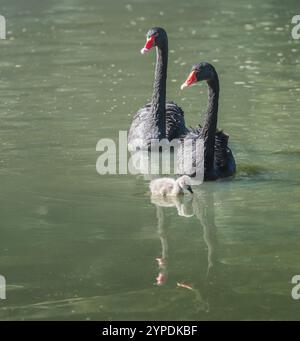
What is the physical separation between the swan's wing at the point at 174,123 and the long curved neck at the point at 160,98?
13 centimetres

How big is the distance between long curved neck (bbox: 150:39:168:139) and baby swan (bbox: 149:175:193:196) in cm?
171

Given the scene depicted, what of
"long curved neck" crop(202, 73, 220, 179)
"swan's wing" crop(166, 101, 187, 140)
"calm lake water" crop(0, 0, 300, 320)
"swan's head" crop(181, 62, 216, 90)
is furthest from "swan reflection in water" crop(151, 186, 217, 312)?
"swan's wing" crop(166, 101, 187, 140)

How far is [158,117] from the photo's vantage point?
369 inches

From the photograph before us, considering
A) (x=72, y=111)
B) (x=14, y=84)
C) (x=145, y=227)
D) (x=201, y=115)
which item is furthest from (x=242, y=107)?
(x=145, y=227)

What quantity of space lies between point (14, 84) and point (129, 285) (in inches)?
249

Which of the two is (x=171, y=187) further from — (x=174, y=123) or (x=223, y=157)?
(x=174, y=123)

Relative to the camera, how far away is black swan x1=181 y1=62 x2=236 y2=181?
810 cm

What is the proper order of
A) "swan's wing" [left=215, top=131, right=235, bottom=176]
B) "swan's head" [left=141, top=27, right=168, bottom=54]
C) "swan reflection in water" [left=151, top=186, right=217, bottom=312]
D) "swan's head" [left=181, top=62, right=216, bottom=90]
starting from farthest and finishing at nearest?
"swan's head" [left=141, top=27, right=168, bottom=54] → "swan's wing" [left=215, top=131, right=235, bottom=176] → "swan's head" [left=181, top=62, right=216, bottom=90] → "swan reflection in water" [left=151, top=186, right=217, bottom=312]

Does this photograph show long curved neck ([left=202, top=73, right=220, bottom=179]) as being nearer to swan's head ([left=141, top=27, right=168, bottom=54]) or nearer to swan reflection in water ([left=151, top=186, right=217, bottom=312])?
swan reflection in water ([left=151, top=186, right=217, bottom=312])

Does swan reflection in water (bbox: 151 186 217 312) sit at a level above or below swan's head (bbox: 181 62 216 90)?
below

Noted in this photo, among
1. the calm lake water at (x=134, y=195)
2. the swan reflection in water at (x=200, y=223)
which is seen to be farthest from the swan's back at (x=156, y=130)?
the swan reflection in water at (x=200, y=223)

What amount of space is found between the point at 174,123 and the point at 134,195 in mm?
2042

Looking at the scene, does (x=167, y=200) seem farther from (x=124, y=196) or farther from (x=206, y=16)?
(x=206, y=16)

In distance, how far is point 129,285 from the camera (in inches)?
230
